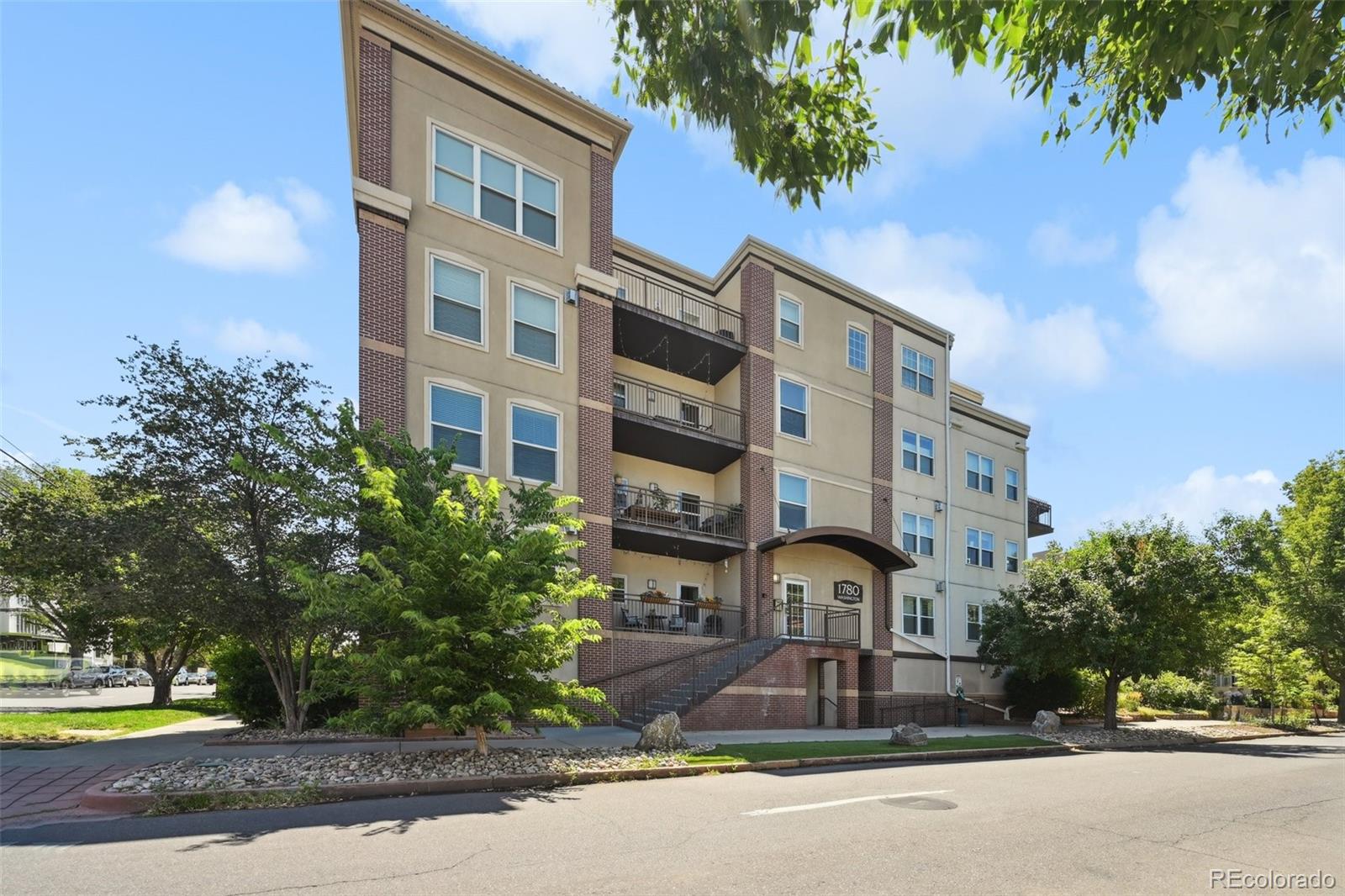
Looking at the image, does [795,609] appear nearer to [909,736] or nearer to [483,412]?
[909,736]

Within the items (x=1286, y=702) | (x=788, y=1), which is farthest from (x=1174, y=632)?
(x=788, y=1)

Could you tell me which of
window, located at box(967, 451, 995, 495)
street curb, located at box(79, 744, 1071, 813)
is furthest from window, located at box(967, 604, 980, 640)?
street curb, located at box(79, 744, 1071, 813)

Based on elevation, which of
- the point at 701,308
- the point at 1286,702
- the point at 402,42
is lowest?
the point at 1286,702

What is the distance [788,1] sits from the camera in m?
4.88

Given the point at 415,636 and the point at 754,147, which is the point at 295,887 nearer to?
the point at 415,636

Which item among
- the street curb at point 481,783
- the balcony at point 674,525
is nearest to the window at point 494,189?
the balcony at point 674,525

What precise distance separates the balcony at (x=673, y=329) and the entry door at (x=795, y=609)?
6.93 m

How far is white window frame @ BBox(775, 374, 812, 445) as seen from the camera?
2288 cm

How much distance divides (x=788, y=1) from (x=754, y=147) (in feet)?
3.70

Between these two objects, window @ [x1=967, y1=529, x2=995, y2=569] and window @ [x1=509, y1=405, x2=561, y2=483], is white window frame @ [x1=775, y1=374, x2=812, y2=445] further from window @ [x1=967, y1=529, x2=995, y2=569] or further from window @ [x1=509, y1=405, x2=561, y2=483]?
window @ [x1=967, y1=529, x2=995, y2=569]

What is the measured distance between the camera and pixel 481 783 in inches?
401

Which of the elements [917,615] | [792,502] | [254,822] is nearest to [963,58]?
[254,822]

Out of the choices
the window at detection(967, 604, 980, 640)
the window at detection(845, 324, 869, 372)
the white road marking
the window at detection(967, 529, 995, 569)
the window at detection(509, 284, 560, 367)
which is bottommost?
the window at detection(967, 604, 980, 640)

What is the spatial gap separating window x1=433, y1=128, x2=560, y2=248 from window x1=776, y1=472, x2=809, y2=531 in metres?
9.95
